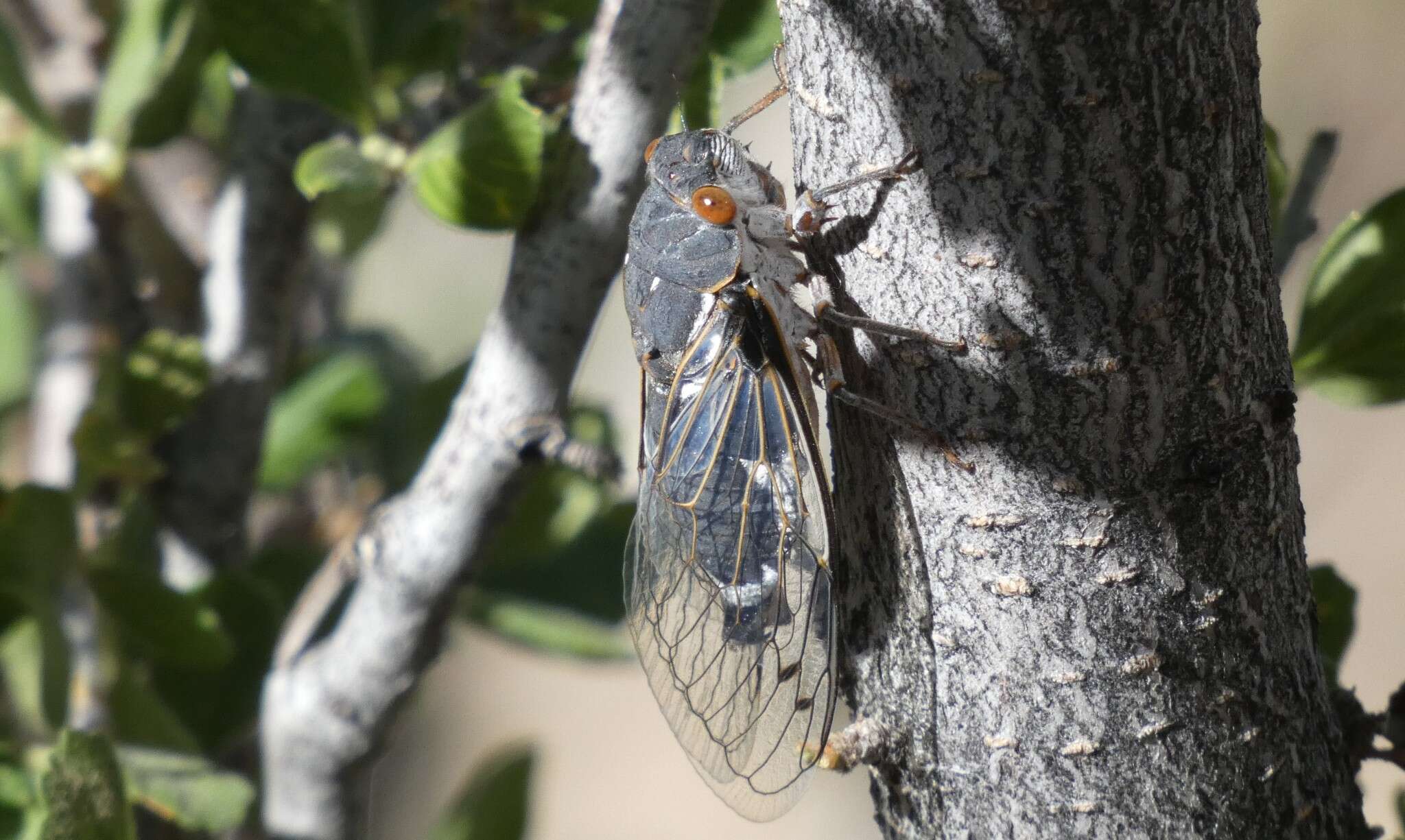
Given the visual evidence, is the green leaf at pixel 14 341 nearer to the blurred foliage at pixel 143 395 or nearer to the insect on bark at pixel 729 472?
the blurred foliage at pixel 143 395

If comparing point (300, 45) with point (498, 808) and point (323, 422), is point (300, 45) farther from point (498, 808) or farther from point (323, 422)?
point (498, 808)

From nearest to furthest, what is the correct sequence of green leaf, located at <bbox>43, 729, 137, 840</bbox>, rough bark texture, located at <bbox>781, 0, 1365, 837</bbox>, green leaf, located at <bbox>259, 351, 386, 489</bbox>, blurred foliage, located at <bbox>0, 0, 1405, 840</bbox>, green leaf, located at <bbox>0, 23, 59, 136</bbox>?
1. rough bark texture, located at <bbox>781, 0, 1365, 837</bbox>
2. green leaf, located at <bbox>43, 729, 137, 840</bbox>
3. blurred foliage, located at <bbox>0, 0, 1405, 840</bbox>
4. green leaf, located at <bbox>0, 23, 59, 136</bbox>
5. green leaf, located at <bbox>259, 351, 386, 489</bbox>

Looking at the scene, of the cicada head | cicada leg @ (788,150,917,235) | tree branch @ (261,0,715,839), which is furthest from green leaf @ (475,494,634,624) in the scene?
cicada leg @ (788,150,917,235)

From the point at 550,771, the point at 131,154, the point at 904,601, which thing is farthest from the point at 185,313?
the point at 550,771

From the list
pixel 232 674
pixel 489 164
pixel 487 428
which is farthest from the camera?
pixel 232 674

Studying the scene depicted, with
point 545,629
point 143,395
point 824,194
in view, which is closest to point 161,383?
point 143,395

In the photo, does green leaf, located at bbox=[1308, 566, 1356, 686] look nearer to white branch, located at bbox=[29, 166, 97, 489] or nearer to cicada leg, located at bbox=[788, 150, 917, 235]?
cicada leg, located at bbox=[788, 150, 917, 235]

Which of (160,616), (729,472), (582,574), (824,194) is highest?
(824,194)
